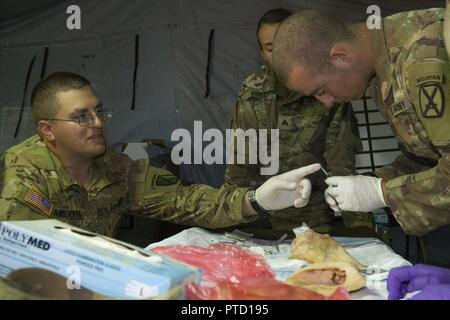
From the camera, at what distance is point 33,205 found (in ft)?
5.86

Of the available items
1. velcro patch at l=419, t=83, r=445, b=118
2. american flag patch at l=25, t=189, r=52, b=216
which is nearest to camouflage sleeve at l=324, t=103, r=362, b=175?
velcro patch at l=419, t=83, r=445, b=118

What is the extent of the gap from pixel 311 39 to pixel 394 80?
309 mm

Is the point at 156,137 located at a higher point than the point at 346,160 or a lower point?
higher

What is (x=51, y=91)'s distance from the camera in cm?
209

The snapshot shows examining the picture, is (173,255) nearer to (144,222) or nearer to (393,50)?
(393,50)

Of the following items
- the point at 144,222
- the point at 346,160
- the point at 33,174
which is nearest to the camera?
the point at 33,174

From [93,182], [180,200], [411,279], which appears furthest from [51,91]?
[411,279]

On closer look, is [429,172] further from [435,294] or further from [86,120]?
[86,120]

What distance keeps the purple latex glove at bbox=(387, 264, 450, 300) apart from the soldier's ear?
1572 millimetres

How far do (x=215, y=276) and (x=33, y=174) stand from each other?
1015 millimetres

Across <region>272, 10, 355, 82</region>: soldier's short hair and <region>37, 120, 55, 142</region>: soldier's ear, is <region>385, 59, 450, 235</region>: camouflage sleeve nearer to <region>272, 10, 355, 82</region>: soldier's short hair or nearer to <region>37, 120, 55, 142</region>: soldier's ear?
<region>272, 10, 355, 82</region>: soldier's short hair

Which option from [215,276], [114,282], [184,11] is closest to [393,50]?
[215,276]

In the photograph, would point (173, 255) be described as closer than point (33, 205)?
Yes

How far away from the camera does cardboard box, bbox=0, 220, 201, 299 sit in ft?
2.85
